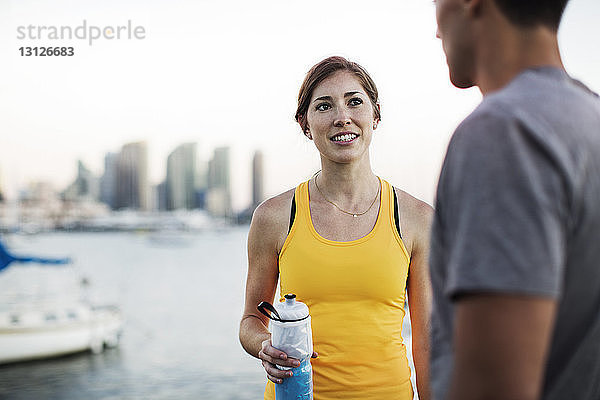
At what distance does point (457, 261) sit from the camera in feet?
1.79

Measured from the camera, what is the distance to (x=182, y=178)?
4288 cm

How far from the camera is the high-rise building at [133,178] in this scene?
42.2 m

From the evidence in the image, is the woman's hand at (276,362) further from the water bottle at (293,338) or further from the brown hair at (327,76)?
the brown hair at (327,76)

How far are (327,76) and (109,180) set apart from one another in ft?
153

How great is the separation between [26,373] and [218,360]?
6174 mm

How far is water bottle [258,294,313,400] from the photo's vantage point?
126 centimetres

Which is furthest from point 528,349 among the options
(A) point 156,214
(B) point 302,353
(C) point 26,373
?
(A) point 156,214

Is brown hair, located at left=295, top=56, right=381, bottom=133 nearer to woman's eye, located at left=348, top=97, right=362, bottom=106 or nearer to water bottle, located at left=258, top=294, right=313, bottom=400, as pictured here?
woman's eye, located at left=348, top=97, right=362, bottom=106

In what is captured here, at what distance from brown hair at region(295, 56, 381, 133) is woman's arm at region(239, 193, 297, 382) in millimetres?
321

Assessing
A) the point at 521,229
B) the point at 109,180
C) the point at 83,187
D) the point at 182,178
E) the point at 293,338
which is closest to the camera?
the point at 521,229

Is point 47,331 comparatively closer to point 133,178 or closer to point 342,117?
point 342,117

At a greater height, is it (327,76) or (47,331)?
(327,76)

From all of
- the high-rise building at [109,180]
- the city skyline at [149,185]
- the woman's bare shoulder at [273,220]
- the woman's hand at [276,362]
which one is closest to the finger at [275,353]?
the woman's hand at [276,362]

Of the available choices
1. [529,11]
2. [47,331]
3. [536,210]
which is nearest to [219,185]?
[47,331]
